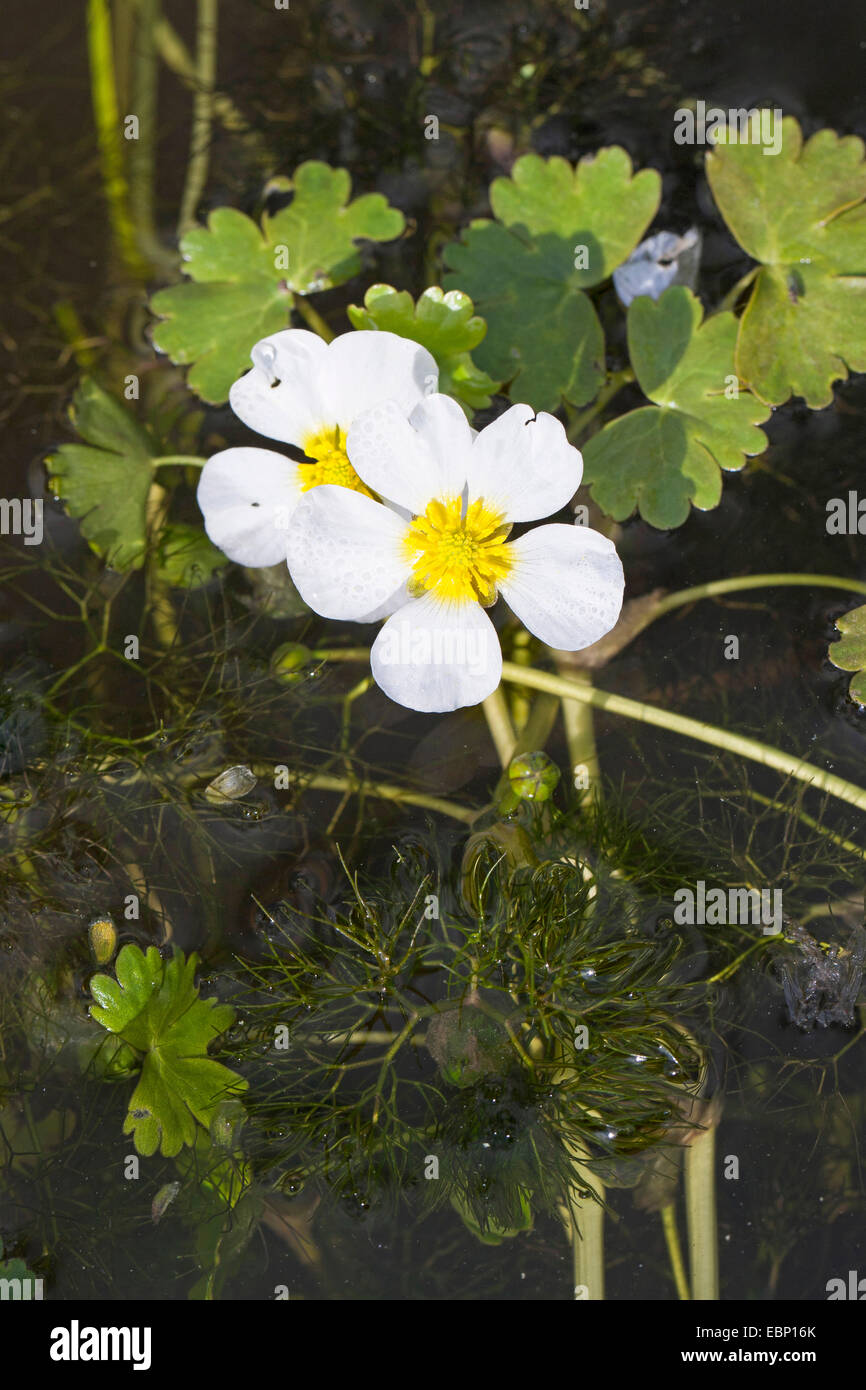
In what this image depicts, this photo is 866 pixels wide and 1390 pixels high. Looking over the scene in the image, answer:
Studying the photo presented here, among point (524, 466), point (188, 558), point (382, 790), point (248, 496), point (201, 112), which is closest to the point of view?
point (524, 466)

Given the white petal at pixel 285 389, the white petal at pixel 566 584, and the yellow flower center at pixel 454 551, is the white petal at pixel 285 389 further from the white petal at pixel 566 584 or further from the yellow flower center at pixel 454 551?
the white petal at pixel 566 584

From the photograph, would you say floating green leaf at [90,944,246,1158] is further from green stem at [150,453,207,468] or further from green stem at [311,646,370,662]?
green stem at [150,453,207,468]

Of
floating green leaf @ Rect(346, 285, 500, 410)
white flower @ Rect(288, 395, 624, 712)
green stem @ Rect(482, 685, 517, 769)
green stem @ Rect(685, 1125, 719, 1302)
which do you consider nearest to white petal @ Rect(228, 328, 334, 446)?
floating green leaf @ Rect(346, 285, 500, 410)

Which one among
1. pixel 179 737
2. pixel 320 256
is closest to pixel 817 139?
pixel 320 256

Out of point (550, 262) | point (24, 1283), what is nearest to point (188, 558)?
point (550, 262)

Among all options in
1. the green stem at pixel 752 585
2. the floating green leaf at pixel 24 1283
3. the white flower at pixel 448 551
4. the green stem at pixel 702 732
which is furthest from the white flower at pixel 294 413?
the floating green leaf at pixel 24 1283

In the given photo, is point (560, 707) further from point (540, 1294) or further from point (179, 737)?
point (540, 1294)

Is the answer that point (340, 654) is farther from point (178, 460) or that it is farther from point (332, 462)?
point (178, 460)
